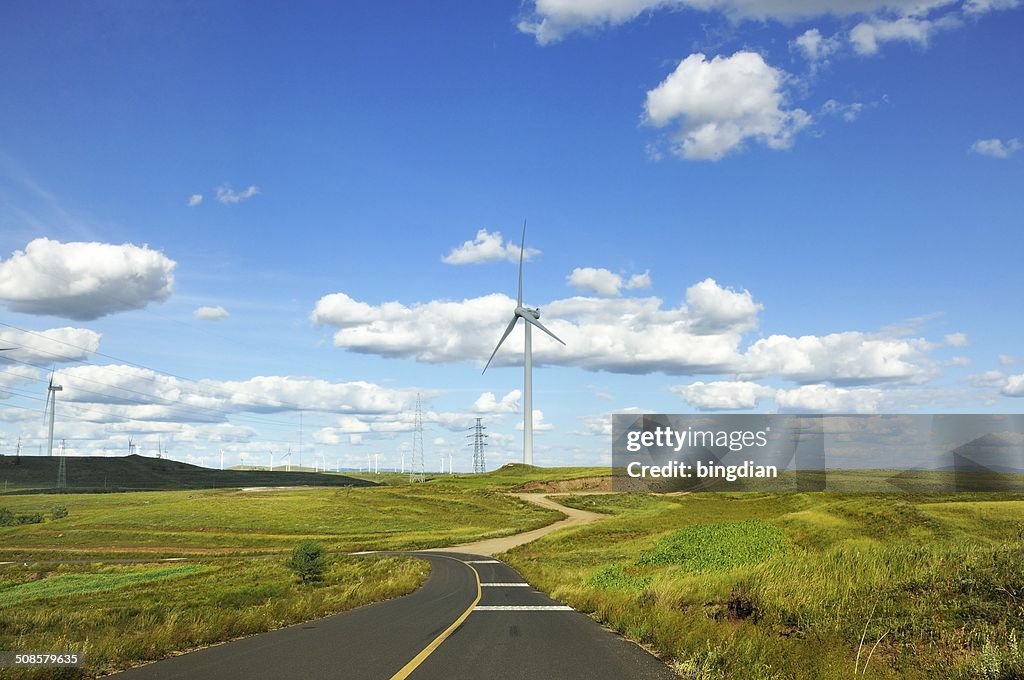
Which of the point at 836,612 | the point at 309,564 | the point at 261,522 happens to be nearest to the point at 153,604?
the point at 309,564

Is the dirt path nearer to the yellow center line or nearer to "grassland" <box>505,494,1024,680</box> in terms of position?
the yellow center line

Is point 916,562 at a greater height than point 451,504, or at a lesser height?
greater

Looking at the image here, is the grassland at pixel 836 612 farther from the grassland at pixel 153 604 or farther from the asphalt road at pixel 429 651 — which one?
the grassland at pixel 153 604

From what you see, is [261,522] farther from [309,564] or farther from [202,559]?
[309,564]

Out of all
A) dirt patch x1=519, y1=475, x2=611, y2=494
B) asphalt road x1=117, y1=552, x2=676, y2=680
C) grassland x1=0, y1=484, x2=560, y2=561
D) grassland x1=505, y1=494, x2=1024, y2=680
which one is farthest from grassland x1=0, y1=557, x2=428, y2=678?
dirt patch x1=519, y1=475, x2=611, y2=494

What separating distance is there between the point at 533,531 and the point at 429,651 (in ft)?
329

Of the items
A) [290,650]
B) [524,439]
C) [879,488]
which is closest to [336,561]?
[290,650]

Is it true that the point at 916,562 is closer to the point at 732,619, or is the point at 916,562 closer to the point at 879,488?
the point at 732,619

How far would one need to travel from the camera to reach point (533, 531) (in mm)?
111375

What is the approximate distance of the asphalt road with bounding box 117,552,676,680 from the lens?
11.6 metres

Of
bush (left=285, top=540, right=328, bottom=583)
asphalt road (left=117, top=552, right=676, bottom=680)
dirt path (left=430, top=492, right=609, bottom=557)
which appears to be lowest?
dirt path (left=430, top=492, right=609, bottom=557)

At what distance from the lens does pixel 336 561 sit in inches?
2692

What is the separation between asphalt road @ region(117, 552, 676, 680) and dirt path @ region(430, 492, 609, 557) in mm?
59885

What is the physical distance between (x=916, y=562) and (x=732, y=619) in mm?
4096
